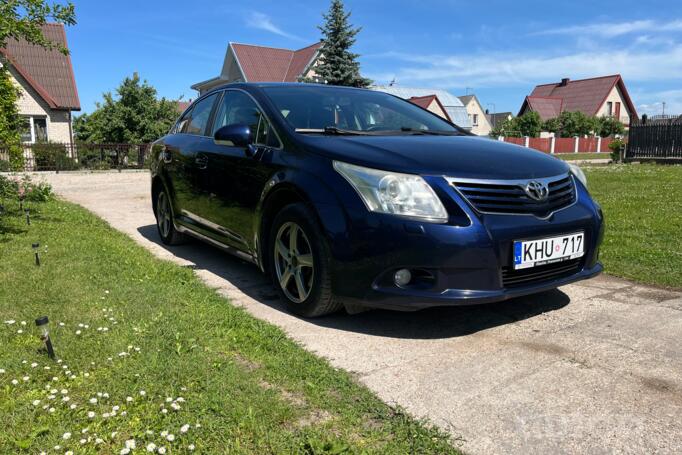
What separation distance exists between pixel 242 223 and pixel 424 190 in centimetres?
166

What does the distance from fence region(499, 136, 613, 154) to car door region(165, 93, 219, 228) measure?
4126 cm

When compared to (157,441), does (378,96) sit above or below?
above

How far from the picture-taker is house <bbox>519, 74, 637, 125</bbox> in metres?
55.8

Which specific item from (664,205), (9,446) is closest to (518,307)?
(9,446)

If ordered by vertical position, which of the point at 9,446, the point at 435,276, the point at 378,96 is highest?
the point at 378,96

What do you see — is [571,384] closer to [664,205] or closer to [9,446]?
[9,446]

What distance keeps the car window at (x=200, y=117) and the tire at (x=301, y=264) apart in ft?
6.09

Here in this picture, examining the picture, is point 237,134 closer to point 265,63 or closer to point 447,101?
point 265,63

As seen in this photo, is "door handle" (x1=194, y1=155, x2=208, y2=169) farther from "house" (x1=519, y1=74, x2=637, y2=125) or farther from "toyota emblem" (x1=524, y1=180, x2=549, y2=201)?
"house" (x1=519, y1=74, x2=637, y2=125)

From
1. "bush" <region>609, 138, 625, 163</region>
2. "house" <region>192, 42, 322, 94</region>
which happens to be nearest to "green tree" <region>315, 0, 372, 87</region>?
"house" <region>192, 42, 322, 94</region>

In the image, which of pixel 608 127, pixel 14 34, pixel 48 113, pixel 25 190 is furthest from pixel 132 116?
pixel 608 127

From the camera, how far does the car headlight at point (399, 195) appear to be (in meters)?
2.88

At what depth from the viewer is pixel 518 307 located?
3.68 metres

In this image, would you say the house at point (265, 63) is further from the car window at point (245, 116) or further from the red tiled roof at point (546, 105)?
the car window at point (245, 116)
